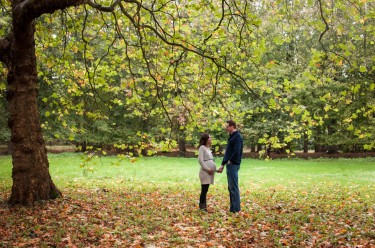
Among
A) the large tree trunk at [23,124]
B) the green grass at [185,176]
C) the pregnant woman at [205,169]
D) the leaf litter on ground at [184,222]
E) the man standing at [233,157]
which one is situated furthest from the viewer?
the green grass at [185,176]

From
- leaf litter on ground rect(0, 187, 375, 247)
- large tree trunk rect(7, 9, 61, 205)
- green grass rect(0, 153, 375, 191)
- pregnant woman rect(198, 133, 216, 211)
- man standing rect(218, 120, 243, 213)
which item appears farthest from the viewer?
green grass rect(0, 153, 375, 191)

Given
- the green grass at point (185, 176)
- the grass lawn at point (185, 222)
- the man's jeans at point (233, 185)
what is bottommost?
the green grass at point (185, 176)

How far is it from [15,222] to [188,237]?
3385 millimetres

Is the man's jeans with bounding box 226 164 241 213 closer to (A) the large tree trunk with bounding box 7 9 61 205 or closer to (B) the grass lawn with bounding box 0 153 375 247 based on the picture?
(B) the grass lawn with bounding box 0 153 375 247

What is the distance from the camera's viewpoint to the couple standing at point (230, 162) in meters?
8.16

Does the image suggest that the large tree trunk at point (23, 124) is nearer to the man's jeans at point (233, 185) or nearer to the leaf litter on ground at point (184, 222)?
the leaf litter on ground at point (184, 222)

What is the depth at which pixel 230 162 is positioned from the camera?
8.20 meters

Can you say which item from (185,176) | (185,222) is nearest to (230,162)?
(185,222)

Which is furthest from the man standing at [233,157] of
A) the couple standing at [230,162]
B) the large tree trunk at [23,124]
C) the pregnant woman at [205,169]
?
the large tree trunk at [23,124]

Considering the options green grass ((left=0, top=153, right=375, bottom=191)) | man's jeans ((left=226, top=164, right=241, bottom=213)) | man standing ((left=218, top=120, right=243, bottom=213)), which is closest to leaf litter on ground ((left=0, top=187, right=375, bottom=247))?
man's jeans ((left=226, top=164, right=241, bottom=213))

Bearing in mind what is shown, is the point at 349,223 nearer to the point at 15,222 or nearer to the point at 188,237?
the point at 188,237

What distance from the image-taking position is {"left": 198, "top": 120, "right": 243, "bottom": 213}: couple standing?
26.8 feet

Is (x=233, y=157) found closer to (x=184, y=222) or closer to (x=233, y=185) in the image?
(x=233, y=185)

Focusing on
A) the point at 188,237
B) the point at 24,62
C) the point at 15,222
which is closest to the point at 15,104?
the point at 24,62
